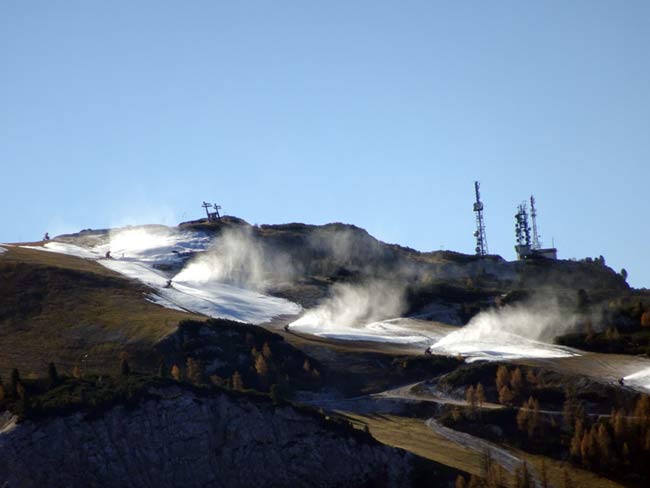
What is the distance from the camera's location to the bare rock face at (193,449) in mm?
102500

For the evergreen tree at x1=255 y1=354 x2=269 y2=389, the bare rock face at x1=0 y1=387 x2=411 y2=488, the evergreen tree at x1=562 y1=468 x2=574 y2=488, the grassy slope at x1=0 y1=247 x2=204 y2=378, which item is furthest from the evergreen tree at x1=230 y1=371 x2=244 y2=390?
the evergreen tree at x1=562 y1=468 x2=574 y2=488

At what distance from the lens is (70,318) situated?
16738cm

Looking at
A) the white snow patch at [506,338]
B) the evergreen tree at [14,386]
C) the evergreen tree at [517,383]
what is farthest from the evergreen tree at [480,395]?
the evergreen tree at [14,386]

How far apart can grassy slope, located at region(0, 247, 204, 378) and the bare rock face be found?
3277cm

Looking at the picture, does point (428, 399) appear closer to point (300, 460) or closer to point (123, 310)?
point (300, 460)

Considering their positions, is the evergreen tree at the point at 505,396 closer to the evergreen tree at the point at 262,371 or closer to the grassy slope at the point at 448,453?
the grassy slope at the point at 448,453

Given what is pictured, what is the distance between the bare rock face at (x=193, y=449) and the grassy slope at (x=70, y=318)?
108 feet

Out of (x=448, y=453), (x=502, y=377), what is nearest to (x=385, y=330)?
(x=502, y=377)

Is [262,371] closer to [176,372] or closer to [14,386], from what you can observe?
[176,372]

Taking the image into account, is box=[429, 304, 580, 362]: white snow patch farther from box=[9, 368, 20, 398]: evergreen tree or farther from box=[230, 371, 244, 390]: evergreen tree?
box=[9, 368, 20, 398]: evergreen tree

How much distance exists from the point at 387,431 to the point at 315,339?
1724 inches

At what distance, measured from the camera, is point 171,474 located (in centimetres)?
10669

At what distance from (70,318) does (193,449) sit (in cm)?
6235

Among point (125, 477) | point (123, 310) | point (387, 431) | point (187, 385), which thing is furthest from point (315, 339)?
point (125, 477)
